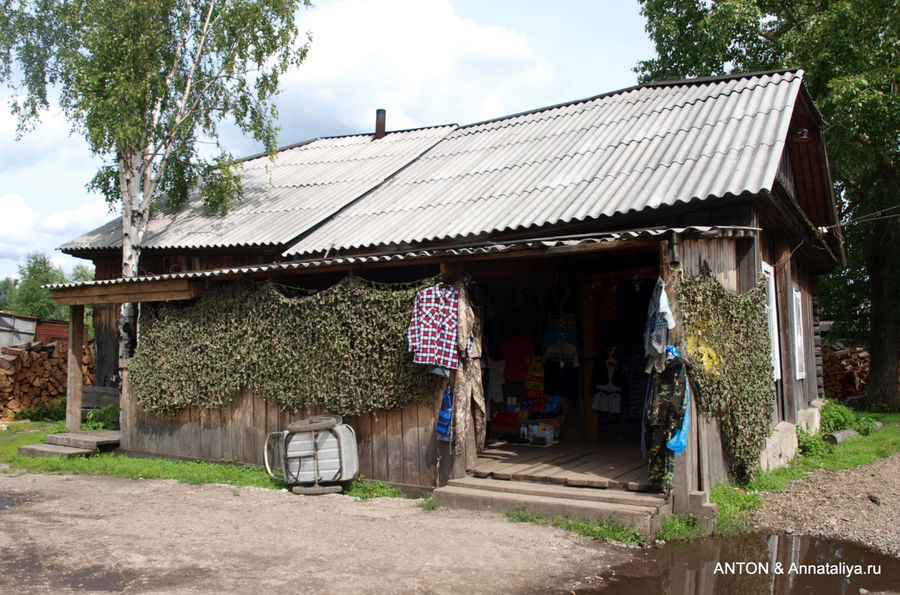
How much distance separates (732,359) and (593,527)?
2429 mm

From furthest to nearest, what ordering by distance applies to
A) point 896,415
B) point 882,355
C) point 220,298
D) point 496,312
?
point 882,355 < point 896,415 < point 496,312 < point 220,298

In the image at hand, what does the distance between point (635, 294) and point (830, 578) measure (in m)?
4.99

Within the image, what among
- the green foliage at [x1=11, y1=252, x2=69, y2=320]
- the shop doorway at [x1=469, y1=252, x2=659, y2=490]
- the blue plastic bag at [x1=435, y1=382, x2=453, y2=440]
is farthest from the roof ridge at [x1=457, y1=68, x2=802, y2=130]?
the green foliage at [x1=11, y1=252, x2=69, y2=320]

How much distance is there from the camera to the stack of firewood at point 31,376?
14156 millimetres

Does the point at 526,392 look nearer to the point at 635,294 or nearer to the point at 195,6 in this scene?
the point at 635,294

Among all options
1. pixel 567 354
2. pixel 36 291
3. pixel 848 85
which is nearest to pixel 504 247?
pixel 567 354

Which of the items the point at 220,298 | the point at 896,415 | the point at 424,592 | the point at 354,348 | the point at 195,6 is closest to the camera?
the point at 424,592

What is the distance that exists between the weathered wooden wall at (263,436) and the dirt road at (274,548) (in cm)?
50

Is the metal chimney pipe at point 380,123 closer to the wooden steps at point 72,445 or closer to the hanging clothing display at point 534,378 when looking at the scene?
the hanging clothing display at point 534,378

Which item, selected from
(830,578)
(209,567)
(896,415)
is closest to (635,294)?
(830,578)

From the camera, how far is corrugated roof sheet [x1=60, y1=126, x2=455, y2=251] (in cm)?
1172

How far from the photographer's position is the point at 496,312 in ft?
32.6

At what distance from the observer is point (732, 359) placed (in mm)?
6969

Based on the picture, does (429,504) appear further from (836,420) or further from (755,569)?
(836,420)
